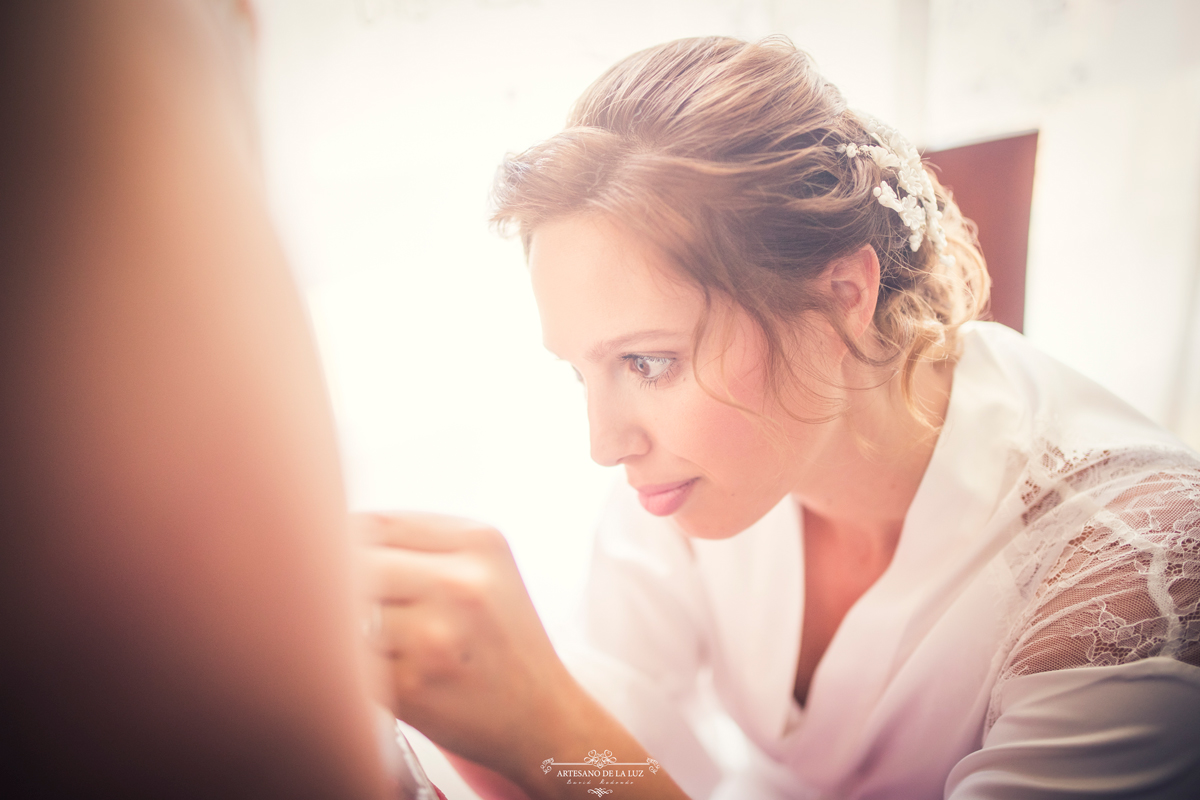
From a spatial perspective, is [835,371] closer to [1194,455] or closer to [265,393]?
[1194,455]

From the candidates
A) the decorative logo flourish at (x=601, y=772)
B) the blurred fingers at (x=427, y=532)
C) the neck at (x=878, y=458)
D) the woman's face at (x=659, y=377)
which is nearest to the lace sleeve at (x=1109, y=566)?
the neck at (x=878, y=458)

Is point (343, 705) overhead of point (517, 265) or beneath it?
beneath

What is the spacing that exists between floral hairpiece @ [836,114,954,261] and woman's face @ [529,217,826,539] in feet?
0.54

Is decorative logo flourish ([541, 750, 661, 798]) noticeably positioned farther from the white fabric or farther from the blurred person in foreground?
the blurred person in foreground

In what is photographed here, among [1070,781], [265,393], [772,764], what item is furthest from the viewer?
[772,764]

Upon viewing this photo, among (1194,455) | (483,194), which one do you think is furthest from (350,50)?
(1194,455)

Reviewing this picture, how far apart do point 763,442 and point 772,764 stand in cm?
47

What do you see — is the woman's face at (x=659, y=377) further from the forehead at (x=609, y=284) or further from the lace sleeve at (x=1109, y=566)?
the lace sleeve at (x=1109, y=566)

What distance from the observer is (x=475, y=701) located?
1.75 ft

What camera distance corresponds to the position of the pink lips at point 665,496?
57cm

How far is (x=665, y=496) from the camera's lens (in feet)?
1.89

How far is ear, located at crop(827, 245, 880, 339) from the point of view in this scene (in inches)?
19.4

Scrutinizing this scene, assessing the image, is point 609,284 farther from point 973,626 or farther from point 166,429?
point 973,626

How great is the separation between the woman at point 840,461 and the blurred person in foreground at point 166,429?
23 cm
